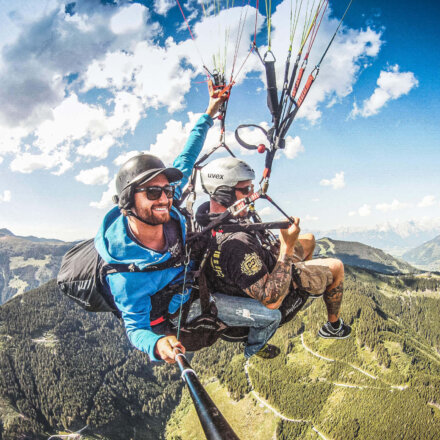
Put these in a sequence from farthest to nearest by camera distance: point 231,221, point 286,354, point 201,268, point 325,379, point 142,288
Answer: point 286,354 → point 325,379 → point 231,221 → point 201,268 → point 142,288

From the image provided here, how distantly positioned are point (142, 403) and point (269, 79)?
454 feet

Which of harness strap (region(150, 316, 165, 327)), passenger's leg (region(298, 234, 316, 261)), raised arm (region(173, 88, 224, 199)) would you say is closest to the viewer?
harness strap (region(150, 316, 165, 327))

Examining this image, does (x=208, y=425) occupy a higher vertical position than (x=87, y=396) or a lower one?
higher

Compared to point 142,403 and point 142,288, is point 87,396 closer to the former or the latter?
point 142,403

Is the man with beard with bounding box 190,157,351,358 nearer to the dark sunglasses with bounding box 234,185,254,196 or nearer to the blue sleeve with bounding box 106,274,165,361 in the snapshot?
the dark sunglasses with bounding box 234,185,254,196

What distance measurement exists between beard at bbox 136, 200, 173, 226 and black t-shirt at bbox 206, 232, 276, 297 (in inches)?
31.8

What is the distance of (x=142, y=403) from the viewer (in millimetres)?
114562

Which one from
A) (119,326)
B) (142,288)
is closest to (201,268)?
(142,288)

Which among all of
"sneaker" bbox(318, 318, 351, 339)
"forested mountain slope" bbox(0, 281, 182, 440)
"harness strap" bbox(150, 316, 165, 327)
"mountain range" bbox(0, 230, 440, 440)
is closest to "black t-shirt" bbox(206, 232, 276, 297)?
"harness strap" bbox(150, 316, 165, 327)

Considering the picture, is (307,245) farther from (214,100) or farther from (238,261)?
(214,100)

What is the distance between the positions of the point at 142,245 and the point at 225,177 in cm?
191

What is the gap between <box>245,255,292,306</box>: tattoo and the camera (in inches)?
139

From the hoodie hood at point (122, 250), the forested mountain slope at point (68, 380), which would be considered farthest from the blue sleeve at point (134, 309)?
the forested mountain slope at point (68, 380)

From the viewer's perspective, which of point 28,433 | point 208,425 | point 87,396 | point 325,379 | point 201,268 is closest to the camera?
point 208,425
